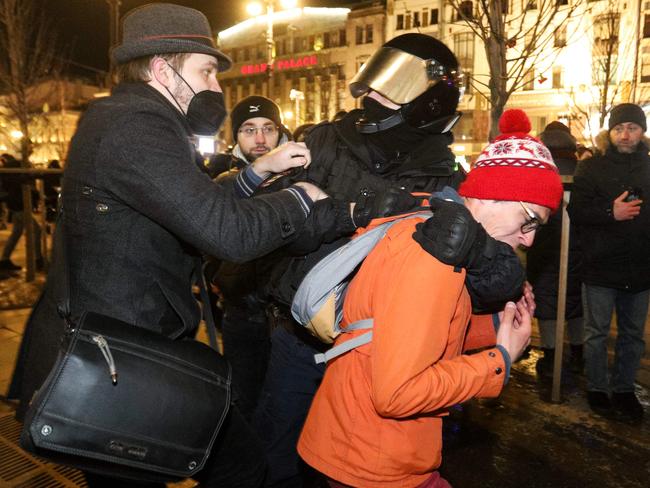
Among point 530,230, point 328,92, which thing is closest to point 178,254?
point 530,230

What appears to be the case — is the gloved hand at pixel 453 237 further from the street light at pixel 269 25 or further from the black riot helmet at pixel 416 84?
the street light at pixel 269 25

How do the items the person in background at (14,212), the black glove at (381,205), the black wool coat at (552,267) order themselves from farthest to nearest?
the person in background at (14,212) → the black wool coat at (552,267) → the black glove at (381,205)

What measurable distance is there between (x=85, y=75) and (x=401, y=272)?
6071cm

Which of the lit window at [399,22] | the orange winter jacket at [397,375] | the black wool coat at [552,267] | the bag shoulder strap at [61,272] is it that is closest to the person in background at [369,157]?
the orange winter jacket at [397,375]

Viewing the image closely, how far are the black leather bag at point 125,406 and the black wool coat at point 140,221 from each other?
0.40ft

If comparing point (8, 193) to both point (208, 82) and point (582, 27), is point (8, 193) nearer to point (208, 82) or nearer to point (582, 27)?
point (208, 82)

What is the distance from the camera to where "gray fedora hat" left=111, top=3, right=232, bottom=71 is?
5.86ft

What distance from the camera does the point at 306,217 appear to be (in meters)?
1.75

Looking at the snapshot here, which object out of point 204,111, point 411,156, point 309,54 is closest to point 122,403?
point 204,111

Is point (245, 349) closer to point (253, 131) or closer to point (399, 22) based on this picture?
point (253, 131)

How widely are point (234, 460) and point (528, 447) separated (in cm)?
247

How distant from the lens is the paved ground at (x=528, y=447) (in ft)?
10.7

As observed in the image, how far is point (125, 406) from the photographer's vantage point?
5.17ft

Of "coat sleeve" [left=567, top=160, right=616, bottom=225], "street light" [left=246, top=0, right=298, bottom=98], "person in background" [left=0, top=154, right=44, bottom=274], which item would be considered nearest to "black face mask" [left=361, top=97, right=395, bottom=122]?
"coat sleeve" [left=567, top=160, right=616, bottom=225]
